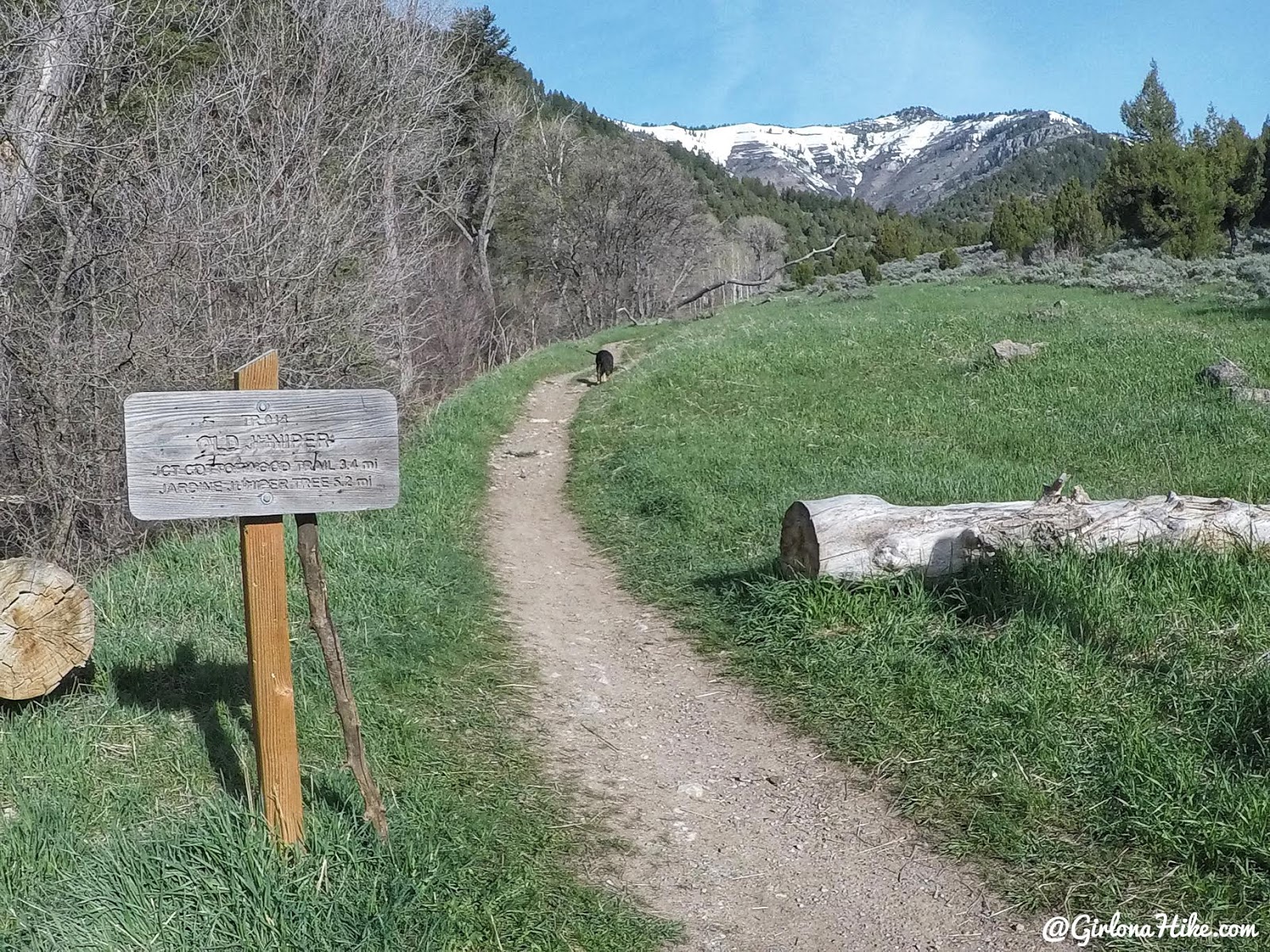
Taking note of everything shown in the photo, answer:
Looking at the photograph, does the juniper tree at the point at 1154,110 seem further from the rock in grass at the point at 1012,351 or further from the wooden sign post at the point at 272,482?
the wooden sign post at the point at 272,482

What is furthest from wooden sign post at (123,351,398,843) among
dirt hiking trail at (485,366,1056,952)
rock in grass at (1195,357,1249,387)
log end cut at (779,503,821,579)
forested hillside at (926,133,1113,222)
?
forested hillside at (926,133,1113,222)

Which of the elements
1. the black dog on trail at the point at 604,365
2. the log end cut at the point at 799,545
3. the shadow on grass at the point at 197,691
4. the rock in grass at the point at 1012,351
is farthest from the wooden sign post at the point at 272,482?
the black dog on trail at the point at 604,365

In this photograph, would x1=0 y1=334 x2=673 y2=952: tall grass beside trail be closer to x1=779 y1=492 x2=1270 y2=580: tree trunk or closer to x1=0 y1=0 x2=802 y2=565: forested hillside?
x1=779 y1=492 x2=1270 y2=580: tree trunk

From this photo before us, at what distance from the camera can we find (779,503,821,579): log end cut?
5883 mm

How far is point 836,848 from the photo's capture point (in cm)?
392

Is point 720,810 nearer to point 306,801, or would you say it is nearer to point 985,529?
point 306,801

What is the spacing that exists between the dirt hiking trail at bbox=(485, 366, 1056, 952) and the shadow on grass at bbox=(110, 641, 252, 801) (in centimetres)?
147

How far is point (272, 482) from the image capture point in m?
3.19

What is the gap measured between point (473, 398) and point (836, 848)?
12599mm

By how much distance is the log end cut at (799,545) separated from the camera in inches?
232

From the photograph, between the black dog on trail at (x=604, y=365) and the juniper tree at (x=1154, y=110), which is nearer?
the black dog on trail at (x=604, y=365)

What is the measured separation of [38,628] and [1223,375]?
40.2 ft

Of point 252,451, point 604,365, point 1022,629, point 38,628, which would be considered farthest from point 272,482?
point 604,365

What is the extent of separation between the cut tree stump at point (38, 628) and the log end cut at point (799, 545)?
3.88 m
